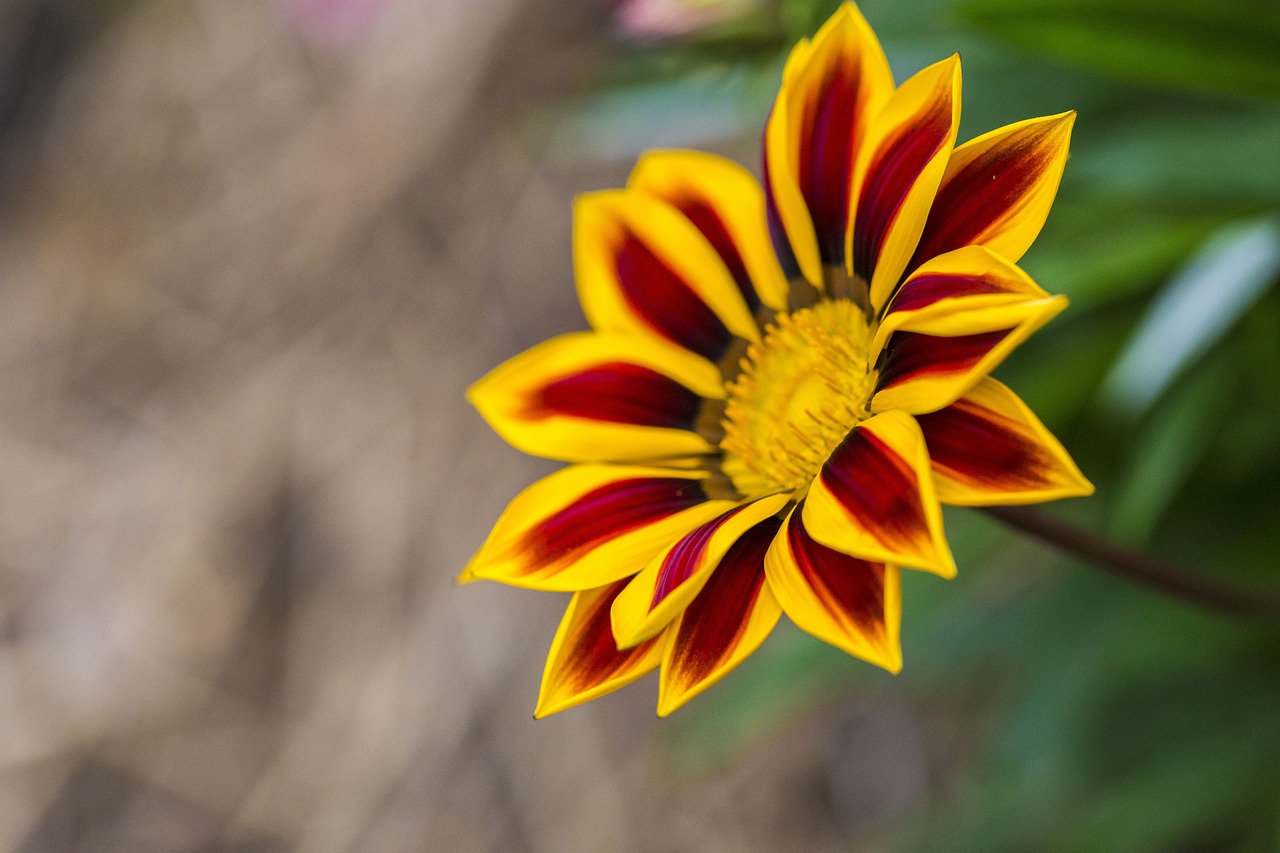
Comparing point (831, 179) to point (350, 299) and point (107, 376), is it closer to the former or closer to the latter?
point (350, 299)

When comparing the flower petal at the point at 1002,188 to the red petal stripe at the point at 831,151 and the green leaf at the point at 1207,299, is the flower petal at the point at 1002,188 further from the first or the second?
the green leaf at the point at 1207,299

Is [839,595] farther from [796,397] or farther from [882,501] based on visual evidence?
[796,397]

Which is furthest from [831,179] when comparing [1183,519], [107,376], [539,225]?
[107,376]

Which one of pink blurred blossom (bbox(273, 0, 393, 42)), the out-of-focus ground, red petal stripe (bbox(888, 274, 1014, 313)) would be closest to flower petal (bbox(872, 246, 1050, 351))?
red petal stripe (bbox(888, 274, 1014, 313))

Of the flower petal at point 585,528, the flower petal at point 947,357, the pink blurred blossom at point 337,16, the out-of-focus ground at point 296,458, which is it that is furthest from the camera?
the pink blurred blossom at point 337,16

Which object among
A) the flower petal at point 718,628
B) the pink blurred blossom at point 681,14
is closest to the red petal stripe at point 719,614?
the flower petal at point 718,628
